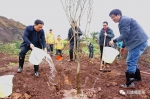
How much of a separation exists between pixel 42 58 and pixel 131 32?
6.54 feet

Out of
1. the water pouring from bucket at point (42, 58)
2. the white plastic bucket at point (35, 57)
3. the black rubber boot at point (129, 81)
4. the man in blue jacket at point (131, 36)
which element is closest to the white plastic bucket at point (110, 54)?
the man in blue jacket at point (131, 36)

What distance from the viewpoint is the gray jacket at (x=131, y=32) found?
15.9 feet

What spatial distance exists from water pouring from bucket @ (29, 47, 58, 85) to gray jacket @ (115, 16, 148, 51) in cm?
167

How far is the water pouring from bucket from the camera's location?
4812 millimetres

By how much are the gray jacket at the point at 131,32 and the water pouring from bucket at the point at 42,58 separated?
5.46ft

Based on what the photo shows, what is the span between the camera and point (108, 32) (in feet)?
24.1

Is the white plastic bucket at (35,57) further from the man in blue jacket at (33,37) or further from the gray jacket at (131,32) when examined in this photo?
the gray jacket at (131,32)

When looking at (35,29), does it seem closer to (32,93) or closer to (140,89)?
(32,93)

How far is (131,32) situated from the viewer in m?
4.96

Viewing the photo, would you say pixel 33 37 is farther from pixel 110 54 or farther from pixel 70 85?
pixel 110 54

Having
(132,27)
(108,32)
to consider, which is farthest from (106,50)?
(108,32)

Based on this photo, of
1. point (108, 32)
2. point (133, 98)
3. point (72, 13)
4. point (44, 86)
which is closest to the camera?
point (72, 13)

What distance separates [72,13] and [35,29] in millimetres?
1334

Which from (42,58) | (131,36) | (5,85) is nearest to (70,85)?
(42,58)
